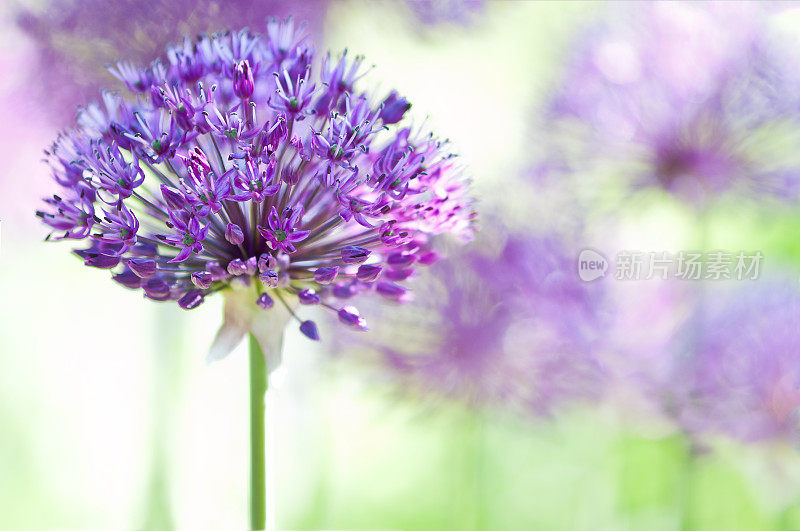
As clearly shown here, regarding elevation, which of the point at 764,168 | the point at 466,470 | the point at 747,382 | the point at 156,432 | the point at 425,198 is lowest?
the point at 466,470

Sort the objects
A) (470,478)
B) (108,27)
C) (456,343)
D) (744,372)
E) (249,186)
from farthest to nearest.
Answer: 1. (470,478)
2. (456,343)
3. (744,372)
4. (108,27)
5. (249,186)

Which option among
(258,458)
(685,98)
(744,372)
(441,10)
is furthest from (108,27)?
(744,372)

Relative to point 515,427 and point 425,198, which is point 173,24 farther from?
point 515,427

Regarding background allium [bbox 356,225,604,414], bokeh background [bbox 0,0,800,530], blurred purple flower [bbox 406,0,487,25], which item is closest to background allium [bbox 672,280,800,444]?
bokeh background [bbox 0,0,800,530]

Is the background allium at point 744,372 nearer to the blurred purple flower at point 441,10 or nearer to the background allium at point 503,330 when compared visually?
the background allium at point 503,330

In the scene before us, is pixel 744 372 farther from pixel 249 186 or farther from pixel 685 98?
pixel 249 186

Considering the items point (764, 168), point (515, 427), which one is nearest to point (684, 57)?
point (764, 168)
